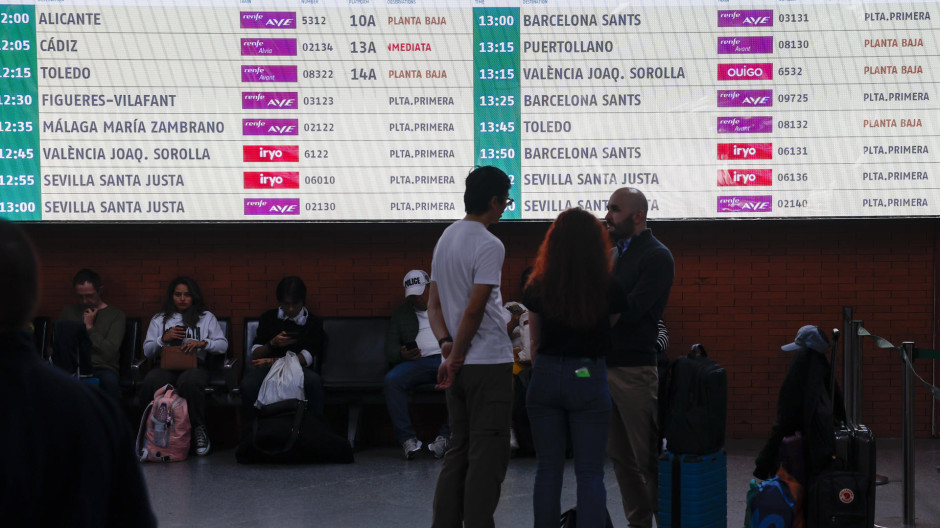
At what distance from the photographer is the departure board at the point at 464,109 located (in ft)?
20.2

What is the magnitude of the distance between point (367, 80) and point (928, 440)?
16.3 ft

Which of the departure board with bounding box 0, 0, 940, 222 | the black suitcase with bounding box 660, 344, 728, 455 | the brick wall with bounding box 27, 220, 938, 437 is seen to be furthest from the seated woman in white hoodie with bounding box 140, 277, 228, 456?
the black suitcase with bounding box 660, 344, 728, 455

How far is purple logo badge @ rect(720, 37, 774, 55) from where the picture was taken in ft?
20.3

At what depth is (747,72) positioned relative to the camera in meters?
6.20

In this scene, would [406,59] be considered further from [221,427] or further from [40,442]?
[40,442]

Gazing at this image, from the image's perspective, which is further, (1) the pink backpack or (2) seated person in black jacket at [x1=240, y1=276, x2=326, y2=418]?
(2) seated person in black jacket at [x1=240, y1=276, x2=326, y2=418]

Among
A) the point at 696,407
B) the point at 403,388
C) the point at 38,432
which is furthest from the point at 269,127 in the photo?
the point at 38,432

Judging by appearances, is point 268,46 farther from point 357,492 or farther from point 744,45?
point 744,45

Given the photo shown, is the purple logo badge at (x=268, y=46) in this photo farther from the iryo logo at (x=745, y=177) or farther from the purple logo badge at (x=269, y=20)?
the iryo logo at (x=745, y=177)

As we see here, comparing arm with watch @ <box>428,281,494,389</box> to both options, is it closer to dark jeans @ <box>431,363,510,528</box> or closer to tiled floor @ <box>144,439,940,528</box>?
dark jeans @ <box>431,363,510,528</box>

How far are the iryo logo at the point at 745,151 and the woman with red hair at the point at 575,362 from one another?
315cm

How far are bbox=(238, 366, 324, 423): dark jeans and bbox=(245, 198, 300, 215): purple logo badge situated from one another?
3.65 ft

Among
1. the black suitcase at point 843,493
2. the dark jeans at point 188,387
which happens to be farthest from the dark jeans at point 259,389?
the black suitcase at point 843,493

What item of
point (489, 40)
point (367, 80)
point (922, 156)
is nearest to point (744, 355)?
point (922, 156)
